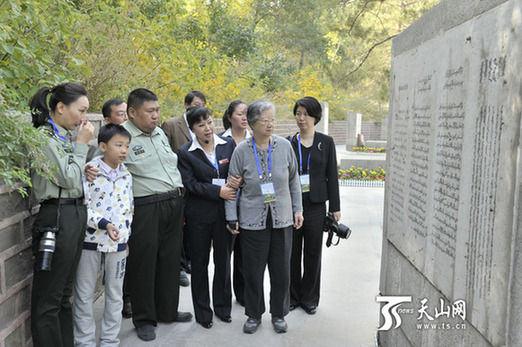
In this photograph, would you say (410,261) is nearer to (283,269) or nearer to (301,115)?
(283,269)

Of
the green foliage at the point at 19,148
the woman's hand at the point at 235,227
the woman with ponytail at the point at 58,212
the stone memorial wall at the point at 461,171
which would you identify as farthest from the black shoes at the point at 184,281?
the green foliage at the point at 19,148

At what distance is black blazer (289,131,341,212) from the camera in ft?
14.0

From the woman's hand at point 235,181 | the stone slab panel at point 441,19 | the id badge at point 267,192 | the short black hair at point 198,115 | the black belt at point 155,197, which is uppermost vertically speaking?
the stone slab panel at point 441,19

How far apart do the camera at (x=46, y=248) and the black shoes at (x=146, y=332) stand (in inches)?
48.3

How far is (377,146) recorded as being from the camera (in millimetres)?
21453

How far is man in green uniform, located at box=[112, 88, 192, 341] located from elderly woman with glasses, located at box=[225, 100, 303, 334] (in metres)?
0.48

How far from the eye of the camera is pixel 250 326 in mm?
3930

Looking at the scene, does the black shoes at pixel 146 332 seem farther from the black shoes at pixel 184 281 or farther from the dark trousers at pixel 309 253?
the dark trousers at pixel 309 253

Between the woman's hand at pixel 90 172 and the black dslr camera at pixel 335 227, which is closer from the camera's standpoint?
the woman's hand at pixel 90 172

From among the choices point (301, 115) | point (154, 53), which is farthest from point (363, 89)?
point (301, 115)

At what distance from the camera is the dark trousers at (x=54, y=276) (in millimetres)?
2955

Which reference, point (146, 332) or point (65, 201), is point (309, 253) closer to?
point (146, 332)

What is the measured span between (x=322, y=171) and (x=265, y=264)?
997mm

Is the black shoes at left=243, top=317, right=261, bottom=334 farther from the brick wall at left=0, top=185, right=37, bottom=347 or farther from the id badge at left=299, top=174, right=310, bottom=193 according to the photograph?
the brick wall at left=0, top=185, right=37, bottom=347
